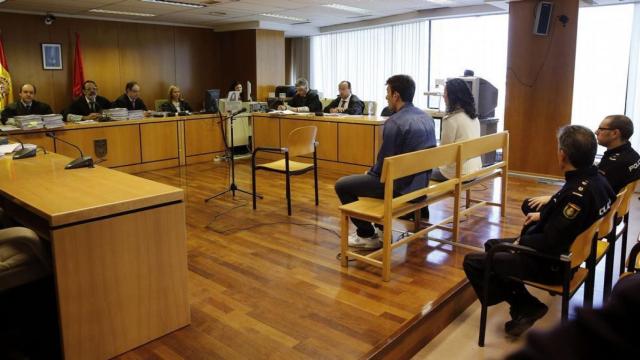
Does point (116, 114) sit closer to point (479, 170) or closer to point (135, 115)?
point (135, 115)

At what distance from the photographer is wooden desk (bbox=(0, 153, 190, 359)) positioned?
2145 mm

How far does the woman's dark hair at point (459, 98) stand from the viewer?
409 centimetres

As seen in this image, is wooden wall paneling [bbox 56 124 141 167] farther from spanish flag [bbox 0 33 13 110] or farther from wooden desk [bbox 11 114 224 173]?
spanish flag [bbox 0 33 13 110]

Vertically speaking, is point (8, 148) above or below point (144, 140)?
above

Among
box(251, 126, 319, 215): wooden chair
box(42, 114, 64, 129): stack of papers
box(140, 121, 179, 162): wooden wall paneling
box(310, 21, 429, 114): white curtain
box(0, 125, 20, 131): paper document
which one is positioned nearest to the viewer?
box(251, 126, 319, 215): wooden chair

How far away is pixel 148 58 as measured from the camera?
9828mm

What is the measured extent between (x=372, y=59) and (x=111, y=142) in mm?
5533

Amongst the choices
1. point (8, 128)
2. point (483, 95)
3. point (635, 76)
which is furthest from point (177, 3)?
point (635, 76)

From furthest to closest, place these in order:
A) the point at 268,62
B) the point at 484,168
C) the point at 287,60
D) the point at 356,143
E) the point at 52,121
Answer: the point at 287,60 < the point at 268,62 < the point at 356,143 < the point at 52,121 < the point at 484,168

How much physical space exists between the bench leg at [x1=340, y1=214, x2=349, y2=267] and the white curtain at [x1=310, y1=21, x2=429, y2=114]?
6.70 m

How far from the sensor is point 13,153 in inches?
141

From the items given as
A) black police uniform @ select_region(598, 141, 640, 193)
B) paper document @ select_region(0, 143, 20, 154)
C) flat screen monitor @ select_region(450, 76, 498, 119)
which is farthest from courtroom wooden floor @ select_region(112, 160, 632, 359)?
flat screen monitor @ select_region(450, 76, 498, 119)

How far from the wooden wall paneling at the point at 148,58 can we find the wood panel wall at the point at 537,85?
259 inches

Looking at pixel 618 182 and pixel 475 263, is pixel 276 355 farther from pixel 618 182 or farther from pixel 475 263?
pixel 618 182
